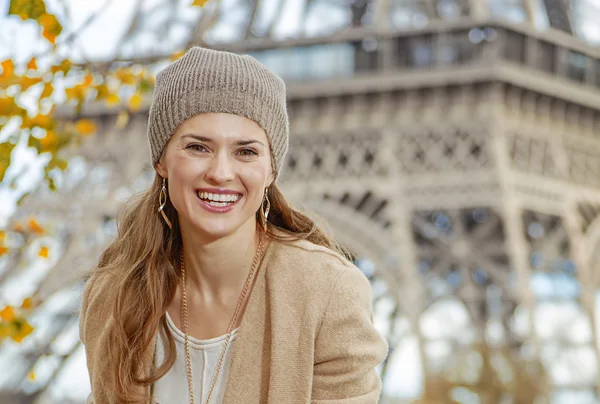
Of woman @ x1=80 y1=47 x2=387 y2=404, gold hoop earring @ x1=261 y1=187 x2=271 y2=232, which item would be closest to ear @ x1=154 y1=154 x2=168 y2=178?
woman @ x1=80 y1=47 x2=387 y2=404

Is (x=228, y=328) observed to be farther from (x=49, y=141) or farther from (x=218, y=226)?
(x=49, y=141)

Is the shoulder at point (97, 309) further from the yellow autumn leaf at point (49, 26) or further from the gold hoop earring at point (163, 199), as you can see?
the yellow autumn leaf at point (49, 26)

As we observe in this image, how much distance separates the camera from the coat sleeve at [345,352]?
2590 millimetres

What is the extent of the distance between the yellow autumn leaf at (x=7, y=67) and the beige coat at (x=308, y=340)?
1.63 meters

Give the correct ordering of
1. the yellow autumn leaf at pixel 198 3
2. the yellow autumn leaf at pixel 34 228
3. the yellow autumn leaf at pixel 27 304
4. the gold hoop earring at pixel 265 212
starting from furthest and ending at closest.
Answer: the yellow autumn leaf at pixel 34 228, the yellow autumn leaf at pixel 27 304, the yellow autumn leaf at pixel 198 3, the gold hoop earring at pixel 265 212

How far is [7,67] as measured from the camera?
3.77 meters

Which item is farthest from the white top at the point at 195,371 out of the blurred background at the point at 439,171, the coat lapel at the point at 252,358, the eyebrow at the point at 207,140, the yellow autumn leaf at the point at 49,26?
the blurred background at the point at 439,171

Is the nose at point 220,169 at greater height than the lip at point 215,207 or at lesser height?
greater

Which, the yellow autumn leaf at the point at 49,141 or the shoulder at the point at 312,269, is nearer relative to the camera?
the shoulder at the point at 312,269

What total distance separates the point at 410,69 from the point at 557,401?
5.63 metres

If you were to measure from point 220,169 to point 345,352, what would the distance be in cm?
61

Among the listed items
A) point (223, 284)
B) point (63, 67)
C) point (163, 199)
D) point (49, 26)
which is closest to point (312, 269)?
point (223, 284)

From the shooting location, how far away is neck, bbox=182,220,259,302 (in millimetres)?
2818

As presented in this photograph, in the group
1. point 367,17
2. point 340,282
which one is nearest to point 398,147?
point 367,17
